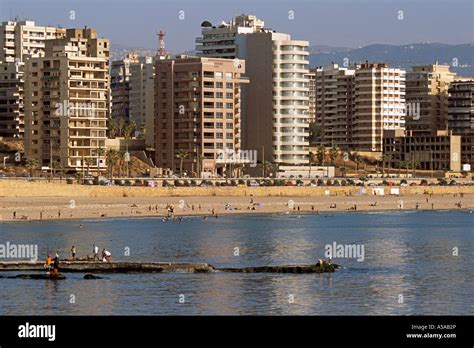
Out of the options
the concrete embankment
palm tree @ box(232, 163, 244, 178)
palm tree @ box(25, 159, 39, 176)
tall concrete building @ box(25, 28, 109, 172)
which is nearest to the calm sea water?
the concrete embankment

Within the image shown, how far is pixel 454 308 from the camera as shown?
59.7 meters

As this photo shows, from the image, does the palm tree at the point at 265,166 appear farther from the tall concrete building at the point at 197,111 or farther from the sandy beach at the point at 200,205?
the sandy beach at the point at 200,205

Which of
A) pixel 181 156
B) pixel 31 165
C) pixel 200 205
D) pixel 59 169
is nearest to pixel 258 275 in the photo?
pixel 200 205

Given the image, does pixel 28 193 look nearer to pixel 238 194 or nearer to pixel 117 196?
pixel 117 196

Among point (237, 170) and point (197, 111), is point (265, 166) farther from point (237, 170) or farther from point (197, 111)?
point (197, 111)

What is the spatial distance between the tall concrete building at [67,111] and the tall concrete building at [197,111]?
17.3 metres

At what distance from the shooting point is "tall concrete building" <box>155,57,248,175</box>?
627 ft

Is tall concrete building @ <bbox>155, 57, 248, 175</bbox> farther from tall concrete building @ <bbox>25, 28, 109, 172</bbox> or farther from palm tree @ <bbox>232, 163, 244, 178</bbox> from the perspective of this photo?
tall concrete building @ <bbox>25, 28, 109, 172</bbox>

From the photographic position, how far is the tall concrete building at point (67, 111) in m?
176

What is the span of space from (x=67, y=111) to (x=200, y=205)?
116ft

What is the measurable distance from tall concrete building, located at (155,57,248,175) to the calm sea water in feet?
177

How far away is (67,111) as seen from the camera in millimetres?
175375

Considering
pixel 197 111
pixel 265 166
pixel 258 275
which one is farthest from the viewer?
pixel 265 166
